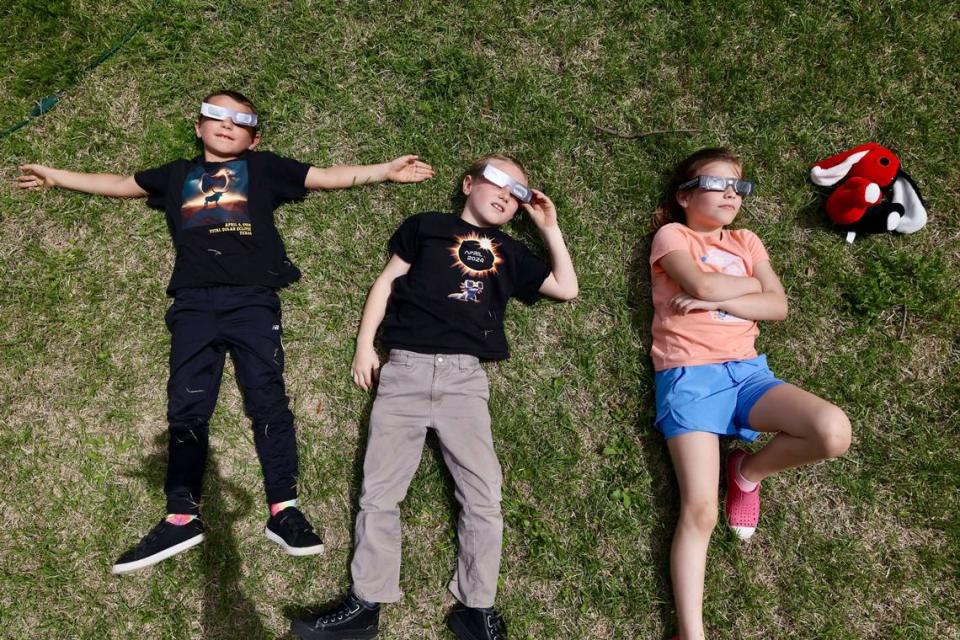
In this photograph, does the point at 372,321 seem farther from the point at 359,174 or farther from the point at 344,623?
the point at 344,623

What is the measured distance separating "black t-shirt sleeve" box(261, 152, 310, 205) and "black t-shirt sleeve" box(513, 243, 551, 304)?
1562 millimetres

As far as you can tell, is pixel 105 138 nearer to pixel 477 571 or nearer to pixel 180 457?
→ pixel 180 457

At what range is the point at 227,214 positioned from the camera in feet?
12.9

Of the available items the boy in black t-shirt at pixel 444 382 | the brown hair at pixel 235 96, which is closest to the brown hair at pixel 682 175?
the boy in black t-shirt at pixel 444 382

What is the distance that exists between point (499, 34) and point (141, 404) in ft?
11.9

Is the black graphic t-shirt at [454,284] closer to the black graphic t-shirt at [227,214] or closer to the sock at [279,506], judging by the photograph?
the black graphic t-shirt at [227,214]

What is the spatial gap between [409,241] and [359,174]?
656 millimetres

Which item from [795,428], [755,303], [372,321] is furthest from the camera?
[372,321]

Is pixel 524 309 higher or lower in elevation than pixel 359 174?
lower

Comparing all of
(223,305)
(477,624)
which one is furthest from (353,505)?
(223,305)

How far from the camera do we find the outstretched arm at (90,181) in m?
4.18

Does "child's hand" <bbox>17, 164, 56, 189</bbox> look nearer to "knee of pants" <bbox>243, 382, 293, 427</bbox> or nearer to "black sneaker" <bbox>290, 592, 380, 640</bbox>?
"knee of pants" <bbox>243, 382, 293, 427</bbox>

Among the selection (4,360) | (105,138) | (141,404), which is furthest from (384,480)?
(105,138)

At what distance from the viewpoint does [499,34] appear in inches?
173
